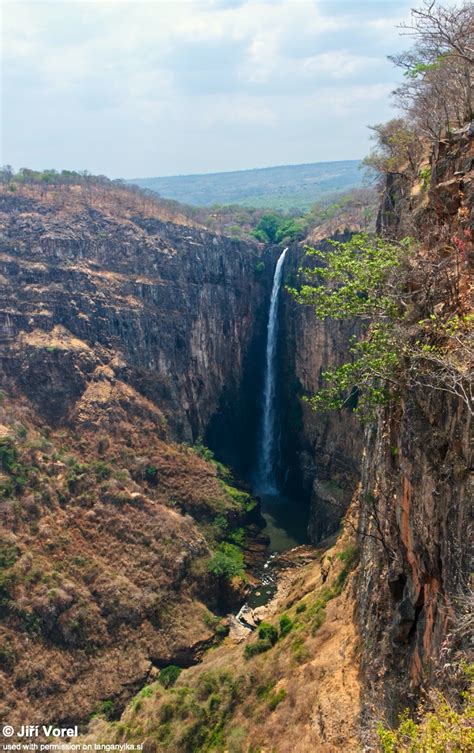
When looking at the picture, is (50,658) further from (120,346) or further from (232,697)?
(120,346)

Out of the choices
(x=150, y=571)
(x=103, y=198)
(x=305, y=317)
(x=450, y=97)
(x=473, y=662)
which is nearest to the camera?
(x=473, y=662)

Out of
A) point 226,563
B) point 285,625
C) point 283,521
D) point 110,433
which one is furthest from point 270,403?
point 285,625

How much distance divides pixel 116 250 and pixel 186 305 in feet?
23.8

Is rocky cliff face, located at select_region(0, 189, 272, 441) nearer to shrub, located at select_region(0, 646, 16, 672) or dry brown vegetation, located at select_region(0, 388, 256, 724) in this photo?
dry brown vegetation, located at select_region(0, 388, 256, 724)

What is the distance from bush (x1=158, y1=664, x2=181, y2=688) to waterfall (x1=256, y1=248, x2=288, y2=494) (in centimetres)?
2118

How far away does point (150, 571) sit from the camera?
29375mm

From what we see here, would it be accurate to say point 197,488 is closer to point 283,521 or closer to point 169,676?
point 283,521

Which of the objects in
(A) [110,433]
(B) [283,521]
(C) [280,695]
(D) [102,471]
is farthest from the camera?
(B) [283,521]

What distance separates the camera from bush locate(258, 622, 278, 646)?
20125 mm

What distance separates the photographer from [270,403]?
47062mm

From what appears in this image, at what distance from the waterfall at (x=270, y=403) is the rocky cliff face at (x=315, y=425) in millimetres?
1029

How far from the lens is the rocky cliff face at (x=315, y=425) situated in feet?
121

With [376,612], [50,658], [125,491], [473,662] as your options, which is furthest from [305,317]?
[473,662]

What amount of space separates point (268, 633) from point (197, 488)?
1611cm
